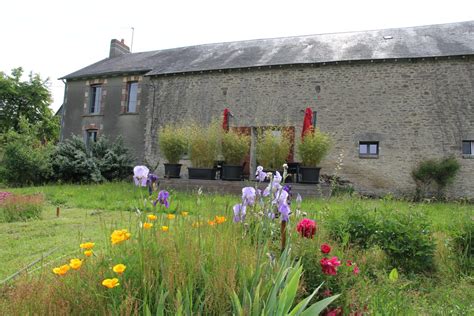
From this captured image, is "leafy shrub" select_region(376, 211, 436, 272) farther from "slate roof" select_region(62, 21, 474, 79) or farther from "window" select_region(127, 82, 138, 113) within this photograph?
"window" select_region(127, 82, 138, 113)

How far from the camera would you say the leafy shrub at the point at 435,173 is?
456 inches

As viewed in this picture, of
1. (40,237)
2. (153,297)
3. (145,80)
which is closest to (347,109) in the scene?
(145,80)

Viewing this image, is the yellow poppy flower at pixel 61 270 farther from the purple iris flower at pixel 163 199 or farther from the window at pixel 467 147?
the window at pixel 467 147

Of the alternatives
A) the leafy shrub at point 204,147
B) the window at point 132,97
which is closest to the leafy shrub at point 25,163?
the window at point 132,97

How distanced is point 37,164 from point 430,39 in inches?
622

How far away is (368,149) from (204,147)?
21.2 feet

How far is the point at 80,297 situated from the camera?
1692 millimetres

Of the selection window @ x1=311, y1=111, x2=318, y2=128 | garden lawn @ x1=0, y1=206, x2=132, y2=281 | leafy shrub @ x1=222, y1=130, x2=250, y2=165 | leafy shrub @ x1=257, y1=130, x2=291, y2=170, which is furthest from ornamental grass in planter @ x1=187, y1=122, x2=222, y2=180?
window @ x1=311, y1=111, x2=318, y2=128

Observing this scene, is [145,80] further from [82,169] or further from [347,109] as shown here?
[347,109]

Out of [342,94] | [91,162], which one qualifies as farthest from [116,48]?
[342,94]

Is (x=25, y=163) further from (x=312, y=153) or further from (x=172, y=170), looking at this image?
(x=312, y=153)

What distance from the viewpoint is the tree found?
26.5 m

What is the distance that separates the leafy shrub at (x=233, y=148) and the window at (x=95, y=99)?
35.5 feet

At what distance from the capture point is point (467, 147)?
1184 centimetres
